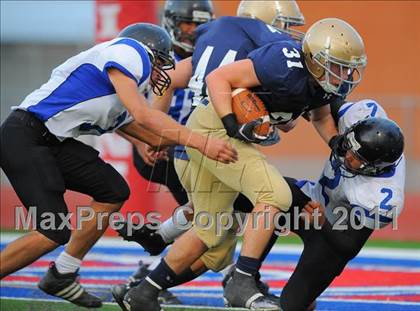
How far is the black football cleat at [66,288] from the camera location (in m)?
5.24

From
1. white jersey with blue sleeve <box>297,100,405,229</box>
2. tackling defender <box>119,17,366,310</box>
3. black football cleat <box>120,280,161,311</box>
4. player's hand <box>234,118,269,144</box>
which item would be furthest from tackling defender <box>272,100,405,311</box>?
black football cleat <box>120,280,161,311</box>

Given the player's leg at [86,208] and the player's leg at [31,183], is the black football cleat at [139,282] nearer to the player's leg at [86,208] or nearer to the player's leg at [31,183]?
the player's leg at [86,208]

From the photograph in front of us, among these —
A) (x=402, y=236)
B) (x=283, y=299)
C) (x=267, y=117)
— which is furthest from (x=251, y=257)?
(x=402, y=236)

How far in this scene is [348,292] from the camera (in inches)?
242

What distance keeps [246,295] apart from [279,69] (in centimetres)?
116

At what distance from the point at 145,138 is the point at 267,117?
2.96 feet

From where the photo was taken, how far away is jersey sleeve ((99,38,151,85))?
485 centimetres

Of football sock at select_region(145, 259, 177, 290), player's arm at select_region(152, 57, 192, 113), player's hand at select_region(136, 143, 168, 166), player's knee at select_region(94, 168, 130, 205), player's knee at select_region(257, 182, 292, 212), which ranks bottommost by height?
football sock at select_region(145, 259, 177, 290)

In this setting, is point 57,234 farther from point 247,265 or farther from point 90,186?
point 247,265

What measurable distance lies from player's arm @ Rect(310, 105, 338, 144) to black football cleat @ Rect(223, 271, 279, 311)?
993mm

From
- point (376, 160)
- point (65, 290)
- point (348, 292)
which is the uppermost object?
point (376, 160)

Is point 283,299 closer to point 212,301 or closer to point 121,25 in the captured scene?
point 212,301

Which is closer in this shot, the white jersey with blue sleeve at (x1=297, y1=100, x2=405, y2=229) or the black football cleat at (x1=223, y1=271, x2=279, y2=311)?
the black football cleat at (x1=223, y1=271, x2=279, y2=311)

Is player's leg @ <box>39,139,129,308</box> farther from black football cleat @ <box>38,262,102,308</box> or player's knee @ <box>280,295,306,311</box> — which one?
player's knee @ <box>280,295,306,311</box>
